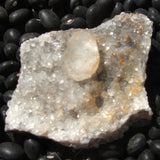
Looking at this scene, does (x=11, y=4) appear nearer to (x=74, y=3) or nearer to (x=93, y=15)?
(x=74, y=3)

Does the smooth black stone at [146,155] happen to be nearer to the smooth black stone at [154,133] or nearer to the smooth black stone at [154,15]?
the smooth black stone at [154,133]

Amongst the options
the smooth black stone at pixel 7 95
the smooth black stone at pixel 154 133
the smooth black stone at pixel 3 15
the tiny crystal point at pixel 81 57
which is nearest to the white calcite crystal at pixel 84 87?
the tiny crystal point at pixel 81 57

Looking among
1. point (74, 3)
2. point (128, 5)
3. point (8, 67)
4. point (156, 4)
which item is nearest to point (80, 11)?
point (74, 3)

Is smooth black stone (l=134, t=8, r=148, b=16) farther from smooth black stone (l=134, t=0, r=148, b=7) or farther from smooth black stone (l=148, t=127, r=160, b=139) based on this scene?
smooth black stone (l=148, t=127, r=160, b=139)

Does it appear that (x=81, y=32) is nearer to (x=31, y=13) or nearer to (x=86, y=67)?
(x=86, y=67)


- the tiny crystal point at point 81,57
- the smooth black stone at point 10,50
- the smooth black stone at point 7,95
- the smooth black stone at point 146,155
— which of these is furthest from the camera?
the smooth black stone at point 10,50

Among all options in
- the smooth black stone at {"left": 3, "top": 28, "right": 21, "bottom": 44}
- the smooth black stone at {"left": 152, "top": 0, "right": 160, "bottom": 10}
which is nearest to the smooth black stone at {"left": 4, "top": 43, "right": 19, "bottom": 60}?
the smooth black stone at {"left": 3, "top": 28, "right": 21, "bottom": 44}

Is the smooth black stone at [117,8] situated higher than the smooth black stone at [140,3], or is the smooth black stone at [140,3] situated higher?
the smooth black stone at [117,8]
